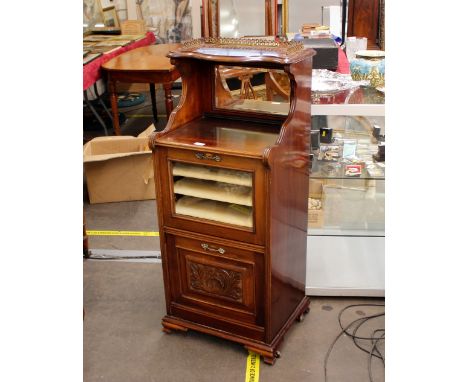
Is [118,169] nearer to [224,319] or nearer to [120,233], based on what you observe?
[120,233]

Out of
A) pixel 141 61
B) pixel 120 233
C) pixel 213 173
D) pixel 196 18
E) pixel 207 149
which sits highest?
pixel 196 18

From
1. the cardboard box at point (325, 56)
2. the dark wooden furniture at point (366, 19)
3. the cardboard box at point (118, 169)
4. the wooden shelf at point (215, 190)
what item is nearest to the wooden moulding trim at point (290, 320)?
the wooden shelf at point (215, 190)

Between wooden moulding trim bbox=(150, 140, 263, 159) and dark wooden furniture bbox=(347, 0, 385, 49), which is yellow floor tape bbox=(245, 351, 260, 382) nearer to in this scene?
wooden moulding trim bbox=(150, 140, 263, 159)

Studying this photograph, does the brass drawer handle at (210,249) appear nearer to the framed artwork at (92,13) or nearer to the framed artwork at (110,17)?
the framed artwork at (92,13)

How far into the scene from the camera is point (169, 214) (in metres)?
2.26

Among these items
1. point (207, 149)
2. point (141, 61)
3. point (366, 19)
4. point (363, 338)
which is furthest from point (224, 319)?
point (366, 19)

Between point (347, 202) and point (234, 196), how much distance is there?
1015 millimetres

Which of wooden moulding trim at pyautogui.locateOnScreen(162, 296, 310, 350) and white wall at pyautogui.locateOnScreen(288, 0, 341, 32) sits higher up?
white wall at pyautogui.locateOnScreen(288, 0, 341, 32)

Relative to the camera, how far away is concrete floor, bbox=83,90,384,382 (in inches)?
89.0

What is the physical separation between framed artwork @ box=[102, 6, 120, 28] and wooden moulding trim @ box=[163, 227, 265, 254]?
4.79 m

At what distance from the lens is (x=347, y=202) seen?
2941 millimetres

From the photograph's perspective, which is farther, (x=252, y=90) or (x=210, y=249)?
(x=252, y=90)

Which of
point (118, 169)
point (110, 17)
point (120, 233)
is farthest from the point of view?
point (110, 17)

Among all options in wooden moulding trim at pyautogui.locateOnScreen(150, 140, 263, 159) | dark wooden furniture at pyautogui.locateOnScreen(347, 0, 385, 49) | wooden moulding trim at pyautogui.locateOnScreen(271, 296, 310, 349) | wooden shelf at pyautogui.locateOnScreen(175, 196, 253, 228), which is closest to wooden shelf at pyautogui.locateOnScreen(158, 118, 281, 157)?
wooden moulding trim at pyautogui.locateOnScreen(150, 140, 263, 159)
